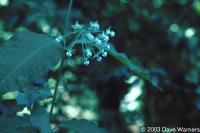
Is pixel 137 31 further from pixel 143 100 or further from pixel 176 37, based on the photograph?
pixel 143 100

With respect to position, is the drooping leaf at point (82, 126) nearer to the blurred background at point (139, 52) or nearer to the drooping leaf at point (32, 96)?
the drooping leaf at point (32, 96)

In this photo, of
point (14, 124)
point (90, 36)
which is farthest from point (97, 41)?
point (14, 124)

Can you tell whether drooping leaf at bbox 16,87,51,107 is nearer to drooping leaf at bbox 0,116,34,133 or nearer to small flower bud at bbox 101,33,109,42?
drooping leaf at bbox 0,116,34,133

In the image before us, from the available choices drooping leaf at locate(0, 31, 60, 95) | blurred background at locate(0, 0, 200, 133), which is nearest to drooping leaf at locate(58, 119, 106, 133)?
drooping leaf at locate(0, 31, 60, 95)

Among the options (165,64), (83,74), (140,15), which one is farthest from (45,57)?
(165,64)

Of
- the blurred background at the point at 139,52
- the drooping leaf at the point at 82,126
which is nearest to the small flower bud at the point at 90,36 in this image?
the drooping leaf at the point at 82,126

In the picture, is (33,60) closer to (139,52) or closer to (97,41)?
(97,41)
